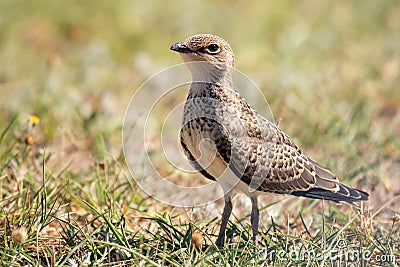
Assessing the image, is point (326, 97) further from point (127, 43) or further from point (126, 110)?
point (127, 43)

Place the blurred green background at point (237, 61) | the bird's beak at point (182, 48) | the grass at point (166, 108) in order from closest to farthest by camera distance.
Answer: the grass at point (166, 108) < the bird's beak at point (182, 48) < the blurred green background at point (237, 61)

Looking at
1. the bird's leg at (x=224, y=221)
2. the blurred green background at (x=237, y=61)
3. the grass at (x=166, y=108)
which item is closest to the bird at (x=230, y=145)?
the bird's leg at (x=224, y=221)

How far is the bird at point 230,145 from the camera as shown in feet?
13.3

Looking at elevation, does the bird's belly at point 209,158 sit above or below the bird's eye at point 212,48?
below

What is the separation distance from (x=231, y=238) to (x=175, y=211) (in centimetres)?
80

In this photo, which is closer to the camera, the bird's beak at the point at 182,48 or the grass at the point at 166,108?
the grass at the point at 166,108

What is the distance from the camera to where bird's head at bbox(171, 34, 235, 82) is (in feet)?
14.0

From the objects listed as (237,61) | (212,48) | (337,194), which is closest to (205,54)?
(212,48)

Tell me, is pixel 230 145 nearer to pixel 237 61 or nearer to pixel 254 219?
pixel 254 219

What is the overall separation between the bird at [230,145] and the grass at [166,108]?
0.23 metres

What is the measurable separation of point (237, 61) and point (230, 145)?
3.84m

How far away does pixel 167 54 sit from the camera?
313 inches

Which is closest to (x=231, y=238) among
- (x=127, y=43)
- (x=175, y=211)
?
(x=175, y=211)

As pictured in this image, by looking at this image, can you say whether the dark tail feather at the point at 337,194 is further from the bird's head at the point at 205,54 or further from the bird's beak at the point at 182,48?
the bird's beak at the point at 182,48
